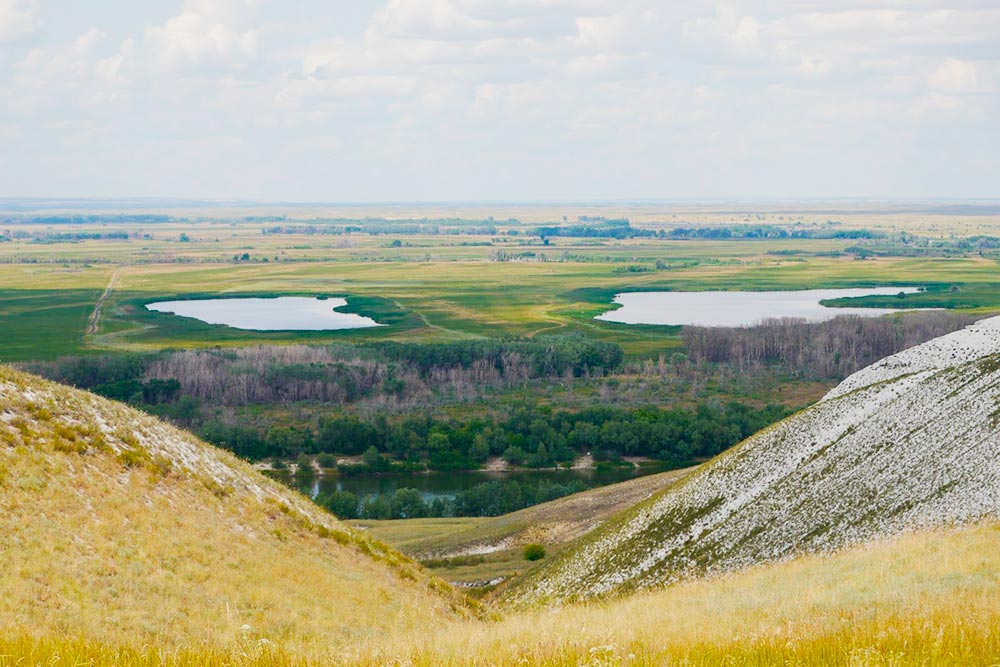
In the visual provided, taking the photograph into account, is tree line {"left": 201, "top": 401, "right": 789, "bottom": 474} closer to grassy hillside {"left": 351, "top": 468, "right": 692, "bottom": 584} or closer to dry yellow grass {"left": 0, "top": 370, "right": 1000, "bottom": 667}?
grassy hillside {"left": 351, "top": 468, "right": 692, "bottom": 584}

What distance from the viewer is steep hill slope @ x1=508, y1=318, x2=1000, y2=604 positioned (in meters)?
32.3

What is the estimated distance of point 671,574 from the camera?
1332 inches

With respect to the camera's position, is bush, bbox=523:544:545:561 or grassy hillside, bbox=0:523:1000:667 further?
bush, bbox=523:544:545:561

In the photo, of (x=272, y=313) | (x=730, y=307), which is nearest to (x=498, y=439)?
(x=272, y=313)

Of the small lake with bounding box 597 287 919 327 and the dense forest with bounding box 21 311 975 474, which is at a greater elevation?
the small lake with bounding box 597 287 919 327

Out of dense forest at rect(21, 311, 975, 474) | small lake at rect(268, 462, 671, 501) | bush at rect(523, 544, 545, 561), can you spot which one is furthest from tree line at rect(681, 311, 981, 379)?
bush at rect(523, 544, 545, 561)

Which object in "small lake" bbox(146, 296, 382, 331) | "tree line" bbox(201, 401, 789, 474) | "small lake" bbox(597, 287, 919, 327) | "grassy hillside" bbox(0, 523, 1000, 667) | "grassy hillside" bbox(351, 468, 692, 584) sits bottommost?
"tree line" bbox(201, 401, 789, 474)

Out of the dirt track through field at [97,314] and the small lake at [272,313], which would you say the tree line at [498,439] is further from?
Result: the dirt track through field at [97,314]

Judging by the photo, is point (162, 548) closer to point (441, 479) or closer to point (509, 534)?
point (509, 534)

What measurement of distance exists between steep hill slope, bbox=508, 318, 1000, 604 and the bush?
173 inches

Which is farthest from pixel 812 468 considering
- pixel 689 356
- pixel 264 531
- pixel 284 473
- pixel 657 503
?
pixel 689 356

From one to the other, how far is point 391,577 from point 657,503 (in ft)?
61.2

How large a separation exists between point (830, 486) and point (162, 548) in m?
24.6

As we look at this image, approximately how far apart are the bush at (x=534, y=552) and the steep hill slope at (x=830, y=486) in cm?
440
